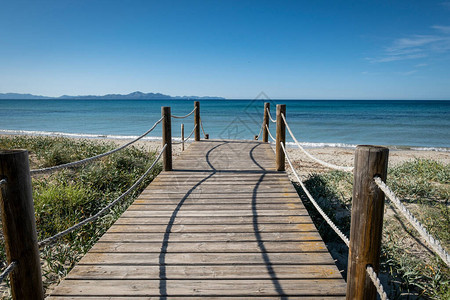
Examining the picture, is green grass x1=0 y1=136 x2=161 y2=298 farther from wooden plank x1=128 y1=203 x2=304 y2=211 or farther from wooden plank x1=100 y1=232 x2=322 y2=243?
wooden plank x1=100 y1=232 x2=322 y2=243

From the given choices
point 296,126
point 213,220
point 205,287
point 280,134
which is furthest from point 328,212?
point 296,126

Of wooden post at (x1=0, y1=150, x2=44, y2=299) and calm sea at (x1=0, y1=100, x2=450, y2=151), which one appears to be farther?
calm sea at (x1=0, y1=100, x2=450, y2=151)

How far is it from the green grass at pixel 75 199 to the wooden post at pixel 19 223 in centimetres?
165

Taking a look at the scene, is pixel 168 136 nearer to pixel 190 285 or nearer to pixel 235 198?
pixel 235 198

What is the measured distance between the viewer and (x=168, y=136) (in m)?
5.79

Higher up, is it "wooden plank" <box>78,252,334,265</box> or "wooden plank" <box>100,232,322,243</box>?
"wooden plank" <box>100,232,322,243</box>

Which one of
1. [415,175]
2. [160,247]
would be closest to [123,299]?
[160,247]

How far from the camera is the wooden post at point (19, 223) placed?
172cm

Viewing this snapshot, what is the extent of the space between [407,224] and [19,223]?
551cm

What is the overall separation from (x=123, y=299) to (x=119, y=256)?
66 cm

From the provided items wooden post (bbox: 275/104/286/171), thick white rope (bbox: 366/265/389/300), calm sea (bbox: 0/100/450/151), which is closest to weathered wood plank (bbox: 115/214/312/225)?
thick white rope (bbox: 366/265/389/300)

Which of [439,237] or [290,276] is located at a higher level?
[290,276]

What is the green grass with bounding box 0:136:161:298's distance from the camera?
376 cm

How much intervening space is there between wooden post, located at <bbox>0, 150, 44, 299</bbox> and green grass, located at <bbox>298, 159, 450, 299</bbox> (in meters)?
3.46
